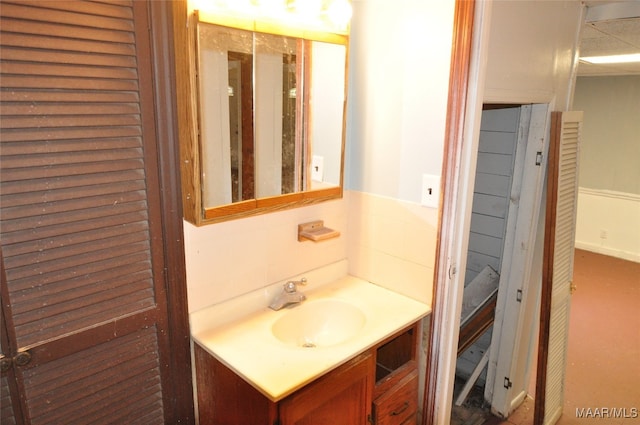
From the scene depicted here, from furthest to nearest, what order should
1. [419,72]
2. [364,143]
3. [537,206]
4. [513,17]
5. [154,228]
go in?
[537,206] → [364,143] → [513,17] → [419,72] → [154,228]

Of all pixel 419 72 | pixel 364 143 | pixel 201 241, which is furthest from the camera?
pixel 364 143

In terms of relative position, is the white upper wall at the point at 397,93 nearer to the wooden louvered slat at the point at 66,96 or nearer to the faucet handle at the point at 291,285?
the faucet handle at the point at 291,285

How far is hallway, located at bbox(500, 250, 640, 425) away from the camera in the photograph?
238cm

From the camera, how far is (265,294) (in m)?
1.65

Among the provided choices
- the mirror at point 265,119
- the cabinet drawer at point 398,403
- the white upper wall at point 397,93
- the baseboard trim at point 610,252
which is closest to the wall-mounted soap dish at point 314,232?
the mirror at point 265,119

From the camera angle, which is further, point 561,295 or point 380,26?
point 561,295

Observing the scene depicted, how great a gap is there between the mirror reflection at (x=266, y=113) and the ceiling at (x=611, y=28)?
1.41 meters

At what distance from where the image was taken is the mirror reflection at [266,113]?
133 cm

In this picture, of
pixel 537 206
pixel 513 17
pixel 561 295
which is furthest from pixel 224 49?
pixel 561 295

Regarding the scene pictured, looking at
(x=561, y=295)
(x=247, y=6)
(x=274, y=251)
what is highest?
(x=247, y=6)

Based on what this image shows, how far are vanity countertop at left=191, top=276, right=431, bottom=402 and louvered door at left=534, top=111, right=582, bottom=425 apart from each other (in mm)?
809

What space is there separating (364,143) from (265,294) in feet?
2.40

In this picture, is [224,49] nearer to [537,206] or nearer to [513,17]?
[513,17]

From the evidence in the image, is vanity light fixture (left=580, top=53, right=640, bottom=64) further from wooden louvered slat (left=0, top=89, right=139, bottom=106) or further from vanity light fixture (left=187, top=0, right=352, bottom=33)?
wooden louvered slat (left=0, top=89, right=139, bottom=106)
